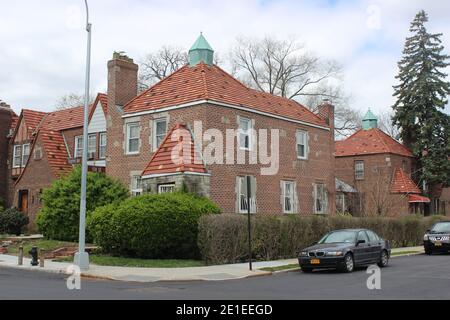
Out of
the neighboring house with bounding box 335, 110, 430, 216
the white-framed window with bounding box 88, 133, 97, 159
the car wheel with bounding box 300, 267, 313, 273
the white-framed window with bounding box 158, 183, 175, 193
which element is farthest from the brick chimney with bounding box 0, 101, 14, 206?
the car wheel with bounding box 300, 267, 313, 273

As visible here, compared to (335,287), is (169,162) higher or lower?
higher

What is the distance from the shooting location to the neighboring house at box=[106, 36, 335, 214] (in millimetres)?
25812

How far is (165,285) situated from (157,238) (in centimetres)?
548

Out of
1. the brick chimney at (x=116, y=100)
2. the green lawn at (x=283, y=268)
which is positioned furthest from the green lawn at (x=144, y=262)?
the brick chimney at (x=116, y=100)

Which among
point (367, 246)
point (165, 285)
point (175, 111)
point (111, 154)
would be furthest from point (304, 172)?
point (165, 285)

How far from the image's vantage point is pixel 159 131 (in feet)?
92.3

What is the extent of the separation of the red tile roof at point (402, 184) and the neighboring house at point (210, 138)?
13.5 meters

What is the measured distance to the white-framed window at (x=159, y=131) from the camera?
27828 mm

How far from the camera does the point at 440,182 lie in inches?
1813

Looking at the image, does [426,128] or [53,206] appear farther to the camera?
[426,128]

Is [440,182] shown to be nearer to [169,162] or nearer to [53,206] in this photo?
[169,162]

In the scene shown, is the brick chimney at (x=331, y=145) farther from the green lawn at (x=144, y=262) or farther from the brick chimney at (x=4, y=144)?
the brick chimney at (x=4, y=144)

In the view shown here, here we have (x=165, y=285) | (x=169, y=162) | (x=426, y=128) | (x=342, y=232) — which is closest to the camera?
(x=165, y=285)

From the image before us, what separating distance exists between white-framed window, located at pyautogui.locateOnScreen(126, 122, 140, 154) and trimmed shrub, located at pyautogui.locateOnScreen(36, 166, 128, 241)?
2309 millimetres
